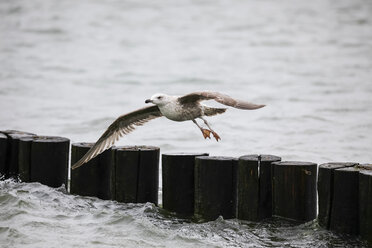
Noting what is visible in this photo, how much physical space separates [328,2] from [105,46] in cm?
1381

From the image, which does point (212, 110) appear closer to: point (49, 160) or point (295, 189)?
point (295, 189)

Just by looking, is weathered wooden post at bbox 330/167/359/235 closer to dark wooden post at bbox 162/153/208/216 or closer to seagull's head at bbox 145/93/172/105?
dark wooden post at bbox 162/153/208/216

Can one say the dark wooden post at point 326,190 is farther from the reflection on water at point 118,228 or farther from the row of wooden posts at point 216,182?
the reflection on water at point 118,228

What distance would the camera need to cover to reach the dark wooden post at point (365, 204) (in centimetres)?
578

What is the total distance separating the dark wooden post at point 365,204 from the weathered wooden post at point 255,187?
39.1 inches

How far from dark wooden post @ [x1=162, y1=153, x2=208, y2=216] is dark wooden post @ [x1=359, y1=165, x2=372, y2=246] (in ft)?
5.75

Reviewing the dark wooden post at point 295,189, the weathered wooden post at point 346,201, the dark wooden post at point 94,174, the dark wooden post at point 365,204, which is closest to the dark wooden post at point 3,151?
the dark wooden post at point 94,174

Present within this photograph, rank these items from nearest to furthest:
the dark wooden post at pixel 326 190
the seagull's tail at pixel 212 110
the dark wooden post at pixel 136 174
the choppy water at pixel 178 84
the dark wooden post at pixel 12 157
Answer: the dark wooden post at pixel 326 190, the choppy water at pixel 178 84, the dark wooden post at pixel 136 174, the seagull's tail at pixel 212 110, the dark wooden post at pixel 12 157

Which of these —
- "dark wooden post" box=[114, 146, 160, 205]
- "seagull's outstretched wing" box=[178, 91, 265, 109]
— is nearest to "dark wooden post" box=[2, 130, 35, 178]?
"dark wooden post" box=[114, 146, 160, 205]

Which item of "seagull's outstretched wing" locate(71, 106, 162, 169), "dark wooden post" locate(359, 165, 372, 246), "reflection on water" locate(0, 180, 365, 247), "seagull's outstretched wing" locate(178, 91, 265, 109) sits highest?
"seagull's outstretched wing" locate(178, 91, 265, 109)

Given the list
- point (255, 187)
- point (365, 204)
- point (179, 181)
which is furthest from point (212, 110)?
point (365, 204)

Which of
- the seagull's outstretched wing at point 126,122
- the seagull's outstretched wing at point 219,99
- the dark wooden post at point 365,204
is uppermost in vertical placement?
the seagull's outstretched wing at point 219,99

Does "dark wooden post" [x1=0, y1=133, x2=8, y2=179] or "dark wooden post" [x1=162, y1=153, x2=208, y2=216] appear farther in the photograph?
"dark wooden post" [x1=0, y1=133, x2=8, y2=179]

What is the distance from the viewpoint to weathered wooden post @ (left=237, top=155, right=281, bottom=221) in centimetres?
657
